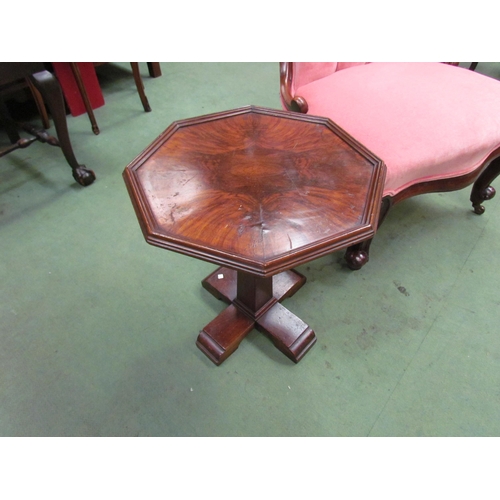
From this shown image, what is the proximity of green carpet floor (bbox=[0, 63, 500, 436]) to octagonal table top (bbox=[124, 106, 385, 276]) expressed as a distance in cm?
58

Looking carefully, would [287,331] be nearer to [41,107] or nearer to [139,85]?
[139,85]

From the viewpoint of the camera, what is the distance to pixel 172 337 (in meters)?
1.16

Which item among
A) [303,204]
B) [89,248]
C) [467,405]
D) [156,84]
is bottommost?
[467,405]

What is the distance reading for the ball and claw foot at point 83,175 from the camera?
1641mm

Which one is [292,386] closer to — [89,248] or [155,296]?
[155,296]

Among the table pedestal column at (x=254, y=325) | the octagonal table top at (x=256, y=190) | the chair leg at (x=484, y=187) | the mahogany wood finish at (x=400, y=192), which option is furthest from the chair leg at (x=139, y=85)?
the chair leg at (x=484, y=187)

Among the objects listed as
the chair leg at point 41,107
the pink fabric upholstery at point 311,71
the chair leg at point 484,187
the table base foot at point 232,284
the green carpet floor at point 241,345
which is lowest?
the green carpet floor at point 241,345

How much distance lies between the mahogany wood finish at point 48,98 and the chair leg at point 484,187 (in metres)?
1.84

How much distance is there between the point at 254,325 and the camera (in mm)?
1147

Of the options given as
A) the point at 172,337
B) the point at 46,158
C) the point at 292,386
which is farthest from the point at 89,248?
the point at 292,386

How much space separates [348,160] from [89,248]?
1133 mm

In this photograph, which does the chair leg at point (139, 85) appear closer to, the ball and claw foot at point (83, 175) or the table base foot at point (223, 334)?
the ball and claw foot at point (83, 175)

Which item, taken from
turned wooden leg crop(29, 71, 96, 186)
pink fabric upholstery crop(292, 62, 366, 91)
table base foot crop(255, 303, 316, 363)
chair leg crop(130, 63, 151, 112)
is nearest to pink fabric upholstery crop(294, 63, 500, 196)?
pink fabric upholstery crop(292, 62, 366, 91)

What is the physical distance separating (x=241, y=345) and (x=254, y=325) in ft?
0.27
